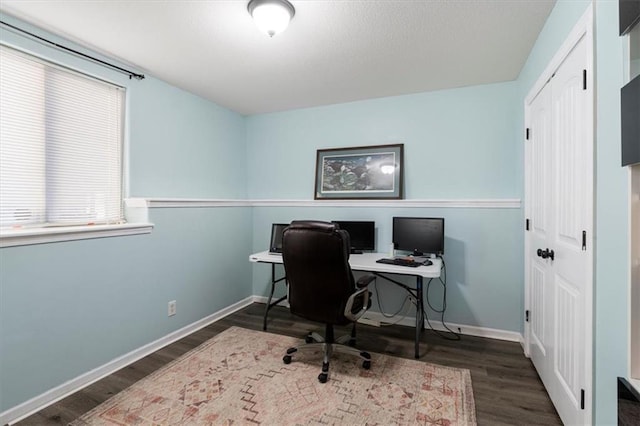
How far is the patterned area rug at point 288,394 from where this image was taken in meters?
1.76

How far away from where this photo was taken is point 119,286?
2.36 metres

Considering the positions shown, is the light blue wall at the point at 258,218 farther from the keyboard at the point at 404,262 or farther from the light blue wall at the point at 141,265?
the keyboard at the point at 404,262

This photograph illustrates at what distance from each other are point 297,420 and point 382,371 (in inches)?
31.2

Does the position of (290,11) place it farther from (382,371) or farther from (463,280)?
(463,280)

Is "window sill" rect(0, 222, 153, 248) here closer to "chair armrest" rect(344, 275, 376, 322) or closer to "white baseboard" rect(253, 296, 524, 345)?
"chair armrest" rect(344, 275, 376, 322)

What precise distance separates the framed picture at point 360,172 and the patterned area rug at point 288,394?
5.55 feet

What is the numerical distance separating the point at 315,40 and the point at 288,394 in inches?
96.1

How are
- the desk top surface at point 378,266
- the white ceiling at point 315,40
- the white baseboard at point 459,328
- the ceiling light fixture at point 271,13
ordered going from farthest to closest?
the white baseboard at point 459,328 → the desk top surface at point 378,266 → the white ceiling at point 315,40 → the ceiling light fixture at point 271,13

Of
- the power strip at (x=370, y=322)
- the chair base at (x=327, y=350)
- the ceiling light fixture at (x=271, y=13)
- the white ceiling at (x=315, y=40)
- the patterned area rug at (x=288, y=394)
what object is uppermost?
the white ceiling at (x=315, y=40)

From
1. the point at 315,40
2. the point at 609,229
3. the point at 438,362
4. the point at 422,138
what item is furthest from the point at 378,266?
the point at 315,40

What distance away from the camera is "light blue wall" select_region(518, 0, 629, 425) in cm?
109

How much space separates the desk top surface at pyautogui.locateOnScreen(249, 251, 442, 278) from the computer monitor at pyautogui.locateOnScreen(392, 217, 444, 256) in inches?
5.7

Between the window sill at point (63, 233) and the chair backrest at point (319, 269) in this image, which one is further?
the chair backrest at point (319, 269)

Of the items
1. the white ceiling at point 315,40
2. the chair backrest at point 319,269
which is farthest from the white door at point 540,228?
the chair backrest at point 319,269
